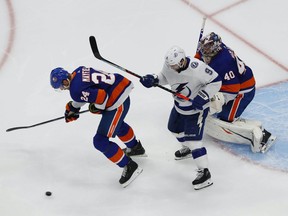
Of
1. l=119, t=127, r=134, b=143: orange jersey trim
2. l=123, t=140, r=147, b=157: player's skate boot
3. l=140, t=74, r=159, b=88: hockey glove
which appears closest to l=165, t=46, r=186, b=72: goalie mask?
l=140, t=74, r=159, b=88: hockey glove

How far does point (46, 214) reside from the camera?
11.8 ft

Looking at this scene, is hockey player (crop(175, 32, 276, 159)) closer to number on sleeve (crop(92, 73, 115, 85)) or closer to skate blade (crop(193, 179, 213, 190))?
skate blade (crop(193, 179, 213, 190))

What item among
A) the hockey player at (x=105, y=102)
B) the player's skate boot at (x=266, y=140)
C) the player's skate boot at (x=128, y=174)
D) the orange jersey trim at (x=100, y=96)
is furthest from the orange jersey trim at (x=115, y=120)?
the player's skate boot at (x=266, y=140)

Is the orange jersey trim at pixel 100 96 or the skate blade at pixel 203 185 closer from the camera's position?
the orange jersey trim at pixel 100 96

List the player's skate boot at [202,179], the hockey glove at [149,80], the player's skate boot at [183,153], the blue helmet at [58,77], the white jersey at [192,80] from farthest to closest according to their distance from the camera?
the player's skate boot at [183,153] → the player's skate boot at [202,179] → the hockey glove at [149,80] → the white jersey at [192,80] → the blue helmet at [58,77]

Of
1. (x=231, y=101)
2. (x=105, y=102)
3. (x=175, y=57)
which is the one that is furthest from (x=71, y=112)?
(x=231, y=101)

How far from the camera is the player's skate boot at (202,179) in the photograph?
3.78 meters

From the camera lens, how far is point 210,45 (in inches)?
146

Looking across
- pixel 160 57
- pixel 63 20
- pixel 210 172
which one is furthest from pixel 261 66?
pixel 63 20

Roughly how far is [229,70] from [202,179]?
683 mm

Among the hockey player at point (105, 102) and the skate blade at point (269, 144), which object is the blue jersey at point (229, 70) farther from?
the hockey player at point (105, 102)

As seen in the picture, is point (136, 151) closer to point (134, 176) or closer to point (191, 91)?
point (134, 176)

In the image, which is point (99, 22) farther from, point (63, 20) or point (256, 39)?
point (256, 39)

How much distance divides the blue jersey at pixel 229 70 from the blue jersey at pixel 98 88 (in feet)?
1.85
